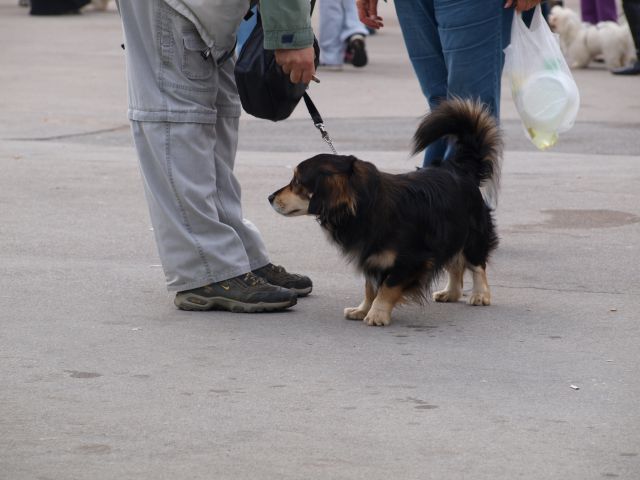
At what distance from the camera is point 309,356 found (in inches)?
181

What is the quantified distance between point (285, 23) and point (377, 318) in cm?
116

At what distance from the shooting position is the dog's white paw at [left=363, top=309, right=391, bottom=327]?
5.02m

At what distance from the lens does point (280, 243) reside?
6.58 meters

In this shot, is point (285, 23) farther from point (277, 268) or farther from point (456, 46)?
point (456, 46)

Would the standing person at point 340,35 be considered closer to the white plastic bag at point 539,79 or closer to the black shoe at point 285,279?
the white plastic bag at point 539,79

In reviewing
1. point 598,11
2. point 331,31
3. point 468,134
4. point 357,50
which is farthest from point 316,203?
point 598,11

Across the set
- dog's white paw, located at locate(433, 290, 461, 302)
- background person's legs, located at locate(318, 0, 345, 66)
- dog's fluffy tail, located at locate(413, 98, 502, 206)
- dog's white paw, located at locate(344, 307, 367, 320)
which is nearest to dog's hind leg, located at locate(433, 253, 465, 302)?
dog's white paw, located at locate(433, 290, 461, 302)

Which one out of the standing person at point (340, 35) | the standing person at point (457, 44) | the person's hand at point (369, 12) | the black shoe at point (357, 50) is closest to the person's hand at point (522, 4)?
the standing person at point (457, 44)

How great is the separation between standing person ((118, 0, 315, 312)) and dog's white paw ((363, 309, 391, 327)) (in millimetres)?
375

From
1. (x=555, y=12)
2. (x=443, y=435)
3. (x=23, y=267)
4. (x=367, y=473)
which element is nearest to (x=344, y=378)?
(x=443, y=435)

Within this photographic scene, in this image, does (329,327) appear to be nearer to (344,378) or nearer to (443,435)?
(344,378)

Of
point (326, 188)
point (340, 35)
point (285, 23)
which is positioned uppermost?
point (285, 23)

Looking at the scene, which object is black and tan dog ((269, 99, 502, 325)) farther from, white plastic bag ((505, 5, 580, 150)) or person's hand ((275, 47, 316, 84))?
white plastic bag ((505, 5, 580, 150))

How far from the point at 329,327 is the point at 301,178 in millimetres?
590
